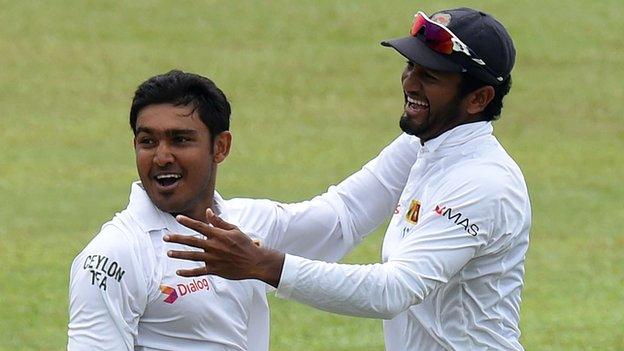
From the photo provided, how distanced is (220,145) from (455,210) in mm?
872

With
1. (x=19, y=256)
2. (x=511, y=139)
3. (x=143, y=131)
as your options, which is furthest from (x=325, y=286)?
(x=511, y=139)

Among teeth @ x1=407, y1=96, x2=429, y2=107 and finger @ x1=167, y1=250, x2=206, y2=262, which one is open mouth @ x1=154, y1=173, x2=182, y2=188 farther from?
teeth @ x1=407, y1=96, x2=429, y2=107

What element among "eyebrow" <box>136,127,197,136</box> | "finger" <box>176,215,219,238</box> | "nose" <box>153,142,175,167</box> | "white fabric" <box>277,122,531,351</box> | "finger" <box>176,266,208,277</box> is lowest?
"white fabric" <box>277,122,531,351</box>

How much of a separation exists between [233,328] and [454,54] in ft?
4.30

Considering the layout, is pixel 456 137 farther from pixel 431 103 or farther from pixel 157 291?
pixel 157 291

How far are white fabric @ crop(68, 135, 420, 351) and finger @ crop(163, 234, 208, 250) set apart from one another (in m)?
0.21

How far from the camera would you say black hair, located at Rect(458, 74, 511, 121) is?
6066 millimetres

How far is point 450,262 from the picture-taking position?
5.78m

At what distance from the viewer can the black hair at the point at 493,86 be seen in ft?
19.9

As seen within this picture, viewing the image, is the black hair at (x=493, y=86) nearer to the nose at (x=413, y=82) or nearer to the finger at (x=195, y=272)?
the nose at (x=413, y=82)

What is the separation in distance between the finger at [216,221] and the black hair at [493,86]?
48.0 inches

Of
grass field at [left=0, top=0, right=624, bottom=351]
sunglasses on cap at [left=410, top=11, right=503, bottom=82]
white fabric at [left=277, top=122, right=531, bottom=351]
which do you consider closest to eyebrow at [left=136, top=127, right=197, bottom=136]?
white fabric at [left=277, top=122, right=531, bottom=351]

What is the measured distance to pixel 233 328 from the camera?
18.3 ft

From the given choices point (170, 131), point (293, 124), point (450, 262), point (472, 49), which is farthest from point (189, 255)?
point (293, 124)
